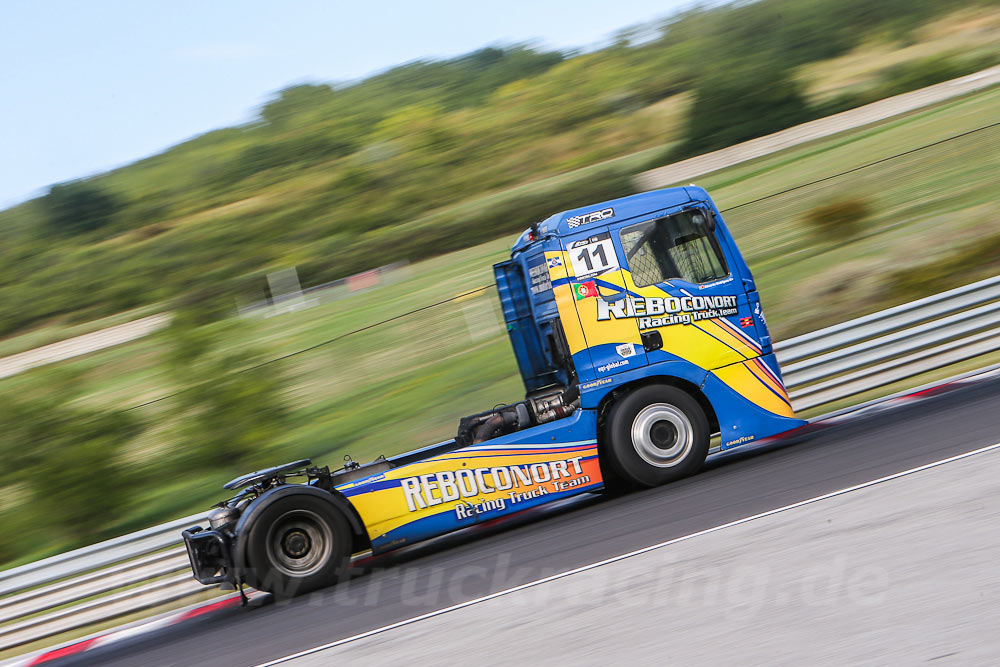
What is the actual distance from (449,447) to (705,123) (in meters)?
27.6

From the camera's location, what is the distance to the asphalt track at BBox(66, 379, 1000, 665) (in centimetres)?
662

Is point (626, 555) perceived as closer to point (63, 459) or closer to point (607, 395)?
point (607, 395)

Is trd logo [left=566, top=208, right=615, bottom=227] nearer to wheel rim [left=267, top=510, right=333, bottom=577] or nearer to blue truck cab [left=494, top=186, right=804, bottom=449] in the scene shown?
blue truck cab [left=494, top=186, right=804, bottom=449]

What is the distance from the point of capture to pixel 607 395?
8.71 metres

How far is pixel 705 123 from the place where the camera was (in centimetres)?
3456

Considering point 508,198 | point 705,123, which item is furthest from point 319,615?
point 705,123

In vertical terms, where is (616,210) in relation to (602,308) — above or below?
above

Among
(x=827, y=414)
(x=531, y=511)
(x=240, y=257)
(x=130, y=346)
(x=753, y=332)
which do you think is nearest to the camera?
(x=753, y=332)

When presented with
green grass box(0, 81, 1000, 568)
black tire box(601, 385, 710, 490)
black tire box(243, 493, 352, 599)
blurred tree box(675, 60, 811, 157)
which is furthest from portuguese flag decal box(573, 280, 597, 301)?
blurred tree box(675, 60, 811, 157)

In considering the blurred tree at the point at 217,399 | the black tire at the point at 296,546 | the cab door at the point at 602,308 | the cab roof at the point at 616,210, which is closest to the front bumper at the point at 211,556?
the black tire at the point at 296,546

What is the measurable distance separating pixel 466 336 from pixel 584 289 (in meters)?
7.62

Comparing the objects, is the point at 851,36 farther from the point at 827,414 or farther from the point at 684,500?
the point at 684,500

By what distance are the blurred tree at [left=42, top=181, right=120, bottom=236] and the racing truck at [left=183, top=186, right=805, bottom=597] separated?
4738cm

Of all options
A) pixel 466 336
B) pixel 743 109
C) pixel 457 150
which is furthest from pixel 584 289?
pixel 457 150
